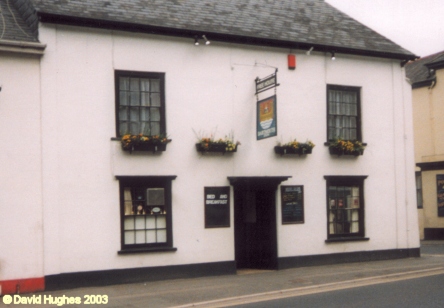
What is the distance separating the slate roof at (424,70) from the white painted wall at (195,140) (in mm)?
9044

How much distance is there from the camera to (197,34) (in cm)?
1598

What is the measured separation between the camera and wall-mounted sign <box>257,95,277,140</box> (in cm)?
1533

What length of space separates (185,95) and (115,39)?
2138 mm

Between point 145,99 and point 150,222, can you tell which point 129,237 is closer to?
point 150,222

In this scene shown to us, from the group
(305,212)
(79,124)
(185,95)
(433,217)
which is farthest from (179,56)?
(433,217)

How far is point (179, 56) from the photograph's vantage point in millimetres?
15883

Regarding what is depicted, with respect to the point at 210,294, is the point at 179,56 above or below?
above

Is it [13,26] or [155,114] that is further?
[155,114]

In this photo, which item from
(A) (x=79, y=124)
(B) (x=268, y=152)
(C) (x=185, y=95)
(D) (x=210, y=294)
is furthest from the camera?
(B) (x=268, y=152)

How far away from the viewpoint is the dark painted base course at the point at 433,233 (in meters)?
27.4

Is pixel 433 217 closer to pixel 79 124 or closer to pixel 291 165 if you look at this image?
pixel 291 165

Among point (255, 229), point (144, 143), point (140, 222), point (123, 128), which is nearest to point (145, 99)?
point (123, 128)

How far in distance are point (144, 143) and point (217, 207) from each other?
256 cm

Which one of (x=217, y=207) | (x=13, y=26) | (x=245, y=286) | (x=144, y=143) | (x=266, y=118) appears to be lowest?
(x=245, y=286)
